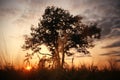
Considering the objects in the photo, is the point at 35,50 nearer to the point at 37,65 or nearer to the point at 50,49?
the point at 50,49

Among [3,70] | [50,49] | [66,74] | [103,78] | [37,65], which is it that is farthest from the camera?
[50,49]

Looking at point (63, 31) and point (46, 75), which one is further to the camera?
point (63, 31)

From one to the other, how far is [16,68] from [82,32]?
1200 inches

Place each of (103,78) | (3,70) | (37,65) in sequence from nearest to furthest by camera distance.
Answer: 1. (103,78)
2. (3,70)
3. (37,65)

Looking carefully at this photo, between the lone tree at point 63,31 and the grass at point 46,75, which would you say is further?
the lone tree at point 63,31

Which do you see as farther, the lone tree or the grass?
the lone tree

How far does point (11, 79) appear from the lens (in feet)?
17.8

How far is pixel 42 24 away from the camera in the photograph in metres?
37.1

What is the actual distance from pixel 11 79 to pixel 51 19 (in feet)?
103

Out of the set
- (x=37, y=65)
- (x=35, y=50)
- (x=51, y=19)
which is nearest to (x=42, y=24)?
(x=51, y=19)

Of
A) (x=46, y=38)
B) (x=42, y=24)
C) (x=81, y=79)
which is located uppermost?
(x=42, y=24)

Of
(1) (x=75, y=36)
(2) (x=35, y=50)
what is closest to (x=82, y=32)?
(1) (x=75, y=36)

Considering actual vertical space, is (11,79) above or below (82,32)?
below

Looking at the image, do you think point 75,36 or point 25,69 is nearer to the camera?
point 25,69
